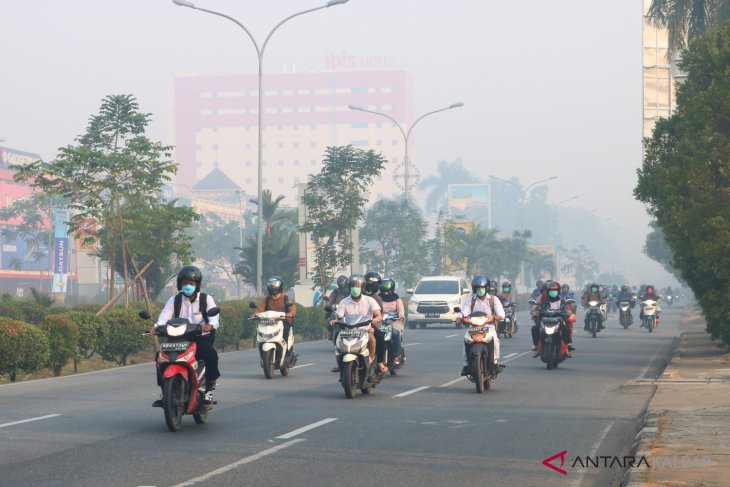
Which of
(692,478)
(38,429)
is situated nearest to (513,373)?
(38,429)

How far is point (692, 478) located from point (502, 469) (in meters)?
1.72

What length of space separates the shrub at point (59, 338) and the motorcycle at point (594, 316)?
1935cm

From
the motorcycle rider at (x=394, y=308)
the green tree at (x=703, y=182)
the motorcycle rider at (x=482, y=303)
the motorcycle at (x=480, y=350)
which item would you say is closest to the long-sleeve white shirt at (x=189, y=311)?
the motorcycle at (x=480, y=350)

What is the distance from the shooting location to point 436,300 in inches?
1859

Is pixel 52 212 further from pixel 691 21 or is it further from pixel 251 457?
pixel 251 457

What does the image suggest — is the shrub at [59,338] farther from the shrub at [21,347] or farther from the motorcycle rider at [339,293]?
the motorcycle rider at [339,293]

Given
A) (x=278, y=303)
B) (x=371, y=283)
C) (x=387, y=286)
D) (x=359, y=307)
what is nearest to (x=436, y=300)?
(x=387, y=286)

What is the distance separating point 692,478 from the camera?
9.31 meters

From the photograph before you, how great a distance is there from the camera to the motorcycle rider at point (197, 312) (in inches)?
522

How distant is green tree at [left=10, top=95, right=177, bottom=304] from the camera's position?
34.3 meters

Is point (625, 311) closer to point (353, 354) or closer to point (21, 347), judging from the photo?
point (21, 347)

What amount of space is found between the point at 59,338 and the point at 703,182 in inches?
524

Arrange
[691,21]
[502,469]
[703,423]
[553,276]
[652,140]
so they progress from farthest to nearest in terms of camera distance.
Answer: [553,276] → [691,21] → [652,140] → [703,423] → [502,469]

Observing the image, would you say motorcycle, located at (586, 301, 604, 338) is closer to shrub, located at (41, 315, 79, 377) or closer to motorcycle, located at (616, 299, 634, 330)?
motorcycle, located at (616, 299, 634, 330)
